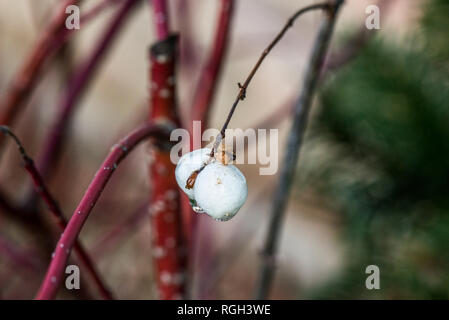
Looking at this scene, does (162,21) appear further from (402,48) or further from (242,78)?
(242,78)

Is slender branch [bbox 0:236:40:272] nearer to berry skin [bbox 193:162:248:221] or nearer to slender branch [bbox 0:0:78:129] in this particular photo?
slender branch [bbox 0:0:78:129]

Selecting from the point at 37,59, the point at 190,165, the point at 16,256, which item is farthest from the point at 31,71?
the point at 190,165

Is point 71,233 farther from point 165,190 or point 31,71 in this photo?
point 31,71

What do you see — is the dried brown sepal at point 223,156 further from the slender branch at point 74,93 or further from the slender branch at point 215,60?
the slender branch at point 74,93

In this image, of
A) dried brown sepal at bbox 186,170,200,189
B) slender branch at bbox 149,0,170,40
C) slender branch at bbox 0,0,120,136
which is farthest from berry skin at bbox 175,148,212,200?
slender branch at bbox 0,0,120,136

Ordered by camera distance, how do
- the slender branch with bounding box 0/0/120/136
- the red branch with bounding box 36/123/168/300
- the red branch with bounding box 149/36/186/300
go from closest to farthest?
the red branch with bounding box 36/123/168/300 → the red branch with bounding box 149/36/186/300 → the slender branch with bounding box 0/0/120/136

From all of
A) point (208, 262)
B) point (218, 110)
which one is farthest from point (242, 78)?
point (208, 262)
